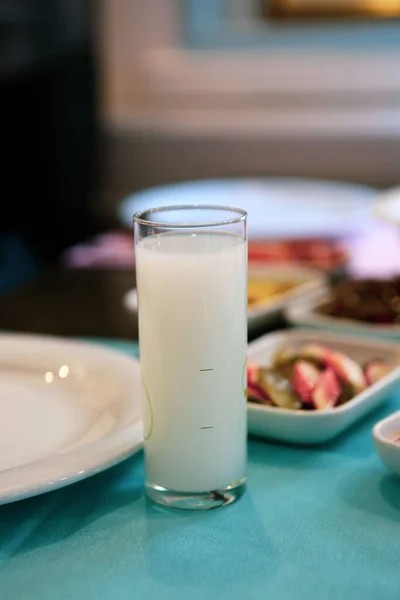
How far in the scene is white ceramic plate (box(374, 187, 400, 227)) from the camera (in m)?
1.33

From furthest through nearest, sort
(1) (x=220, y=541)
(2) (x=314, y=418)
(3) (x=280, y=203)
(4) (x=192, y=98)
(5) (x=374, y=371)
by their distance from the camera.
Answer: (4) (x=192, y=98)
(3) (x=280, y=203)
(5) (x=374, y=371)
(2) (x=314, y=418)
(1) (x=220, y=541)

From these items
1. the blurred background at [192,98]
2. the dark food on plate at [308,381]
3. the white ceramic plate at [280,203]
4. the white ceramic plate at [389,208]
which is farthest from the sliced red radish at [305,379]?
the blurred background at [192,98]

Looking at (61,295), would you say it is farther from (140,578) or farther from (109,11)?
(109,11)

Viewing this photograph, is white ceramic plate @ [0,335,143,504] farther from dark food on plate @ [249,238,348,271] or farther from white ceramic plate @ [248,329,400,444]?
dark food on plate @ [249,238,348,271]

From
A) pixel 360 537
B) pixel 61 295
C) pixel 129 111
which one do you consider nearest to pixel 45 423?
pixel 360 537

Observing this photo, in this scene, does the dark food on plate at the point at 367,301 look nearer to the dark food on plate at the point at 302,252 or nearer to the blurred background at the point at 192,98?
the dark food on plate at the point at 302,252

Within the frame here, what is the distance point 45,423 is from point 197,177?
7.84 ft

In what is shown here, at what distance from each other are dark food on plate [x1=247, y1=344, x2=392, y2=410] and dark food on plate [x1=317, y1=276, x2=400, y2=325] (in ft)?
0.72

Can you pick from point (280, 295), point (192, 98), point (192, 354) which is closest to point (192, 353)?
point (192, 354)

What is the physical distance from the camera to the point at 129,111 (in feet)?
10.3

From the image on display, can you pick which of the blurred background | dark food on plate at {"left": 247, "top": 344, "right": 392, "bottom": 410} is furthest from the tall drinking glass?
the blurred background

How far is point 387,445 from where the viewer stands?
2.08 feet

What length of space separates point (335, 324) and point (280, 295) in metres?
0.17

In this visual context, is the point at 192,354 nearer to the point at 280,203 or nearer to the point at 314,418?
the point at 314,418
